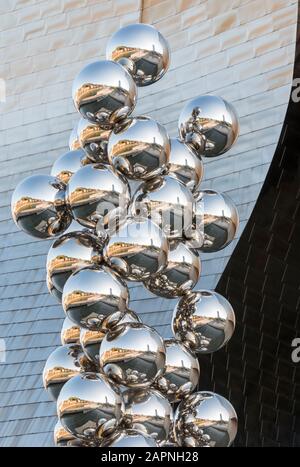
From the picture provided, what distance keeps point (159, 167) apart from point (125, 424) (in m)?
0.76

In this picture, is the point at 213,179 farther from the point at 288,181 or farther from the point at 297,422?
the point at 297,422

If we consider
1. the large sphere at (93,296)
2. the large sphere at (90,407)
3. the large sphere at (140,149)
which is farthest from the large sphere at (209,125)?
the large sphere at (90,407)

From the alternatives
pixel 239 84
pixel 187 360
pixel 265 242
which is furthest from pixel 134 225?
pixel 239 84

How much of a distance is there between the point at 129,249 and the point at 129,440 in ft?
1.76

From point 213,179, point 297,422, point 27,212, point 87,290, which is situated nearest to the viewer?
point 87,290

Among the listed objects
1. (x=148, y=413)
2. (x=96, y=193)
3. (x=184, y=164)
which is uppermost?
(x=96, y=193)

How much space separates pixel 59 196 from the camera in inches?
138

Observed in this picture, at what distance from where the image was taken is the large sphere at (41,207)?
3.48 metres

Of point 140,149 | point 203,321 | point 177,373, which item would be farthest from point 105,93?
point 177,373

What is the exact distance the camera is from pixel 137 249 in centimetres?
325

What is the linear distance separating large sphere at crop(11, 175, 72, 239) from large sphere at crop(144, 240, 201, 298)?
0.34 meters

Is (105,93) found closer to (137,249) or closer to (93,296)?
(137,249)

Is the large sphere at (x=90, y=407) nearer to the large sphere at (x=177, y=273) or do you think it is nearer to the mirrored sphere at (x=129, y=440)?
the mirrored sphere at (x=129, y=440)

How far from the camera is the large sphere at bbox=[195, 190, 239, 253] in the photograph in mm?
3549
